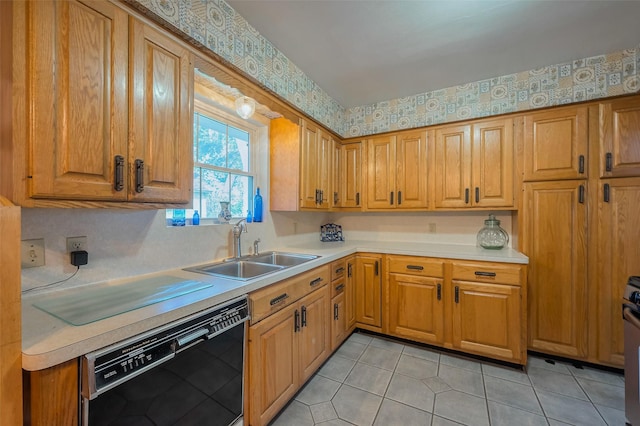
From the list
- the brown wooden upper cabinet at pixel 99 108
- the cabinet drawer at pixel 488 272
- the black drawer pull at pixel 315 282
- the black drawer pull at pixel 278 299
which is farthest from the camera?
the cabinet drawer at pixel 488 272

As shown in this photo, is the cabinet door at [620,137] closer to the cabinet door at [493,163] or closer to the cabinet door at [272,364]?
the cabinet door at [493,163]

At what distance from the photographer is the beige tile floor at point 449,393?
5.36 ft

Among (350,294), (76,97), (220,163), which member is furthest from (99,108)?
(350,294)

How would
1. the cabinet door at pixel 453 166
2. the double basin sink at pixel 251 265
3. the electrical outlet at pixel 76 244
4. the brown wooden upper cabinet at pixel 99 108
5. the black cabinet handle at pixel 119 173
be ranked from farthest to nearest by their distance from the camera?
the cabinet door at pixel 453 166, the double basin sink at pixel 251 265, the electrical outlet at pixel 76 244, the black cabinet handle at pixel 119 173, the brown wooden upper cabinet at pixel 99 108

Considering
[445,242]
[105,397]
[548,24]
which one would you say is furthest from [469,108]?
[105,397]

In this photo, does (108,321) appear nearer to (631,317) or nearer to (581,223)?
(631,317)

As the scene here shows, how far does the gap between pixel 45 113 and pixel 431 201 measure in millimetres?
2712

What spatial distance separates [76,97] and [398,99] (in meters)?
2.63

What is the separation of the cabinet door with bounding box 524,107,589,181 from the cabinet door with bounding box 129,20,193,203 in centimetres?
262

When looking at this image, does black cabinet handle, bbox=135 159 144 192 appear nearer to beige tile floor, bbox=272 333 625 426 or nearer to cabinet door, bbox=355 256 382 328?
beige tile floor, bbox=272 333 625 426

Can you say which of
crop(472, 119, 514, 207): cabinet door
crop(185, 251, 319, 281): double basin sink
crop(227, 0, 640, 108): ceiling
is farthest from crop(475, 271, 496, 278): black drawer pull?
crop(227, 0, 640, 108): ceiling

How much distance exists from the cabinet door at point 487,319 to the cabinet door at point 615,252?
0.65 metres

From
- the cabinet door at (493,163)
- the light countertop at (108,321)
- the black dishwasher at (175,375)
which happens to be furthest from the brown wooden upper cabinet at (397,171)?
the black dishwasher at (175,375)

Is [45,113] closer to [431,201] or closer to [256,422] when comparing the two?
[256,422]
